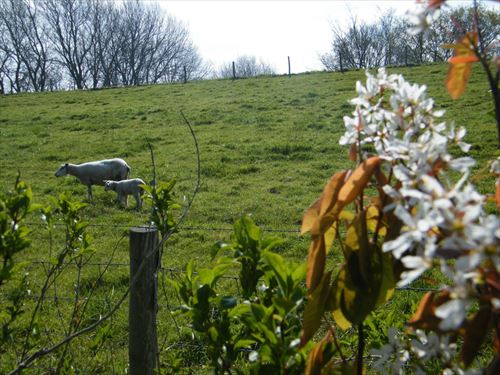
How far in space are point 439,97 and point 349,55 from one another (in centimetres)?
2228

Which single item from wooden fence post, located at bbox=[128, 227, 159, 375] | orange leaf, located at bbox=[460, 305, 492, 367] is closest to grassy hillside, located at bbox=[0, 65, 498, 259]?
wooden fence post, located at bbox=[128, 227, 159, 375]

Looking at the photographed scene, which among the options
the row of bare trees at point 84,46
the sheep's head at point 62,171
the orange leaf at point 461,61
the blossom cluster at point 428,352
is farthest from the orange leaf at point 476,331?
the row of bare trees at point 84,46

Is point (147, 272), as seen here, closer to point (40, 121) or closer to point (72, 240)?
point (72, 240)

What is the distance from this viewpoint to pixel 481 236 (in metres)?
0.57

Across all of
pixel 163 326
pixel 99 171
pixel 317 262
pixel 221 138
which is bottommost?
pixel 163 326

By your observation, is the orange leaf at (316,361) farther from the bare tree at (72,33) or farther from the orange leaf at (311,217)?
the bare tree at (72,33)

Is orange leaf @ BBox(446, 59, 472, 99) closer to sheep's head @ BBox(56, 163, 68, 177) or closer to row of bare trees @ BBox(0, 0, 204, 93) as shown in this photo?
sheep's head @ BBox(56, 163, 68, 177)

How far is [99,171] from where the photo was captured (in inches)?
429

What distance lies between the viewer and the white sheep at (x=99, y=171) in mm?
10852

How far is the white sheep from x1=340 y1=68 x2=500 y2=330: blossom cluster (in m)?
10.3

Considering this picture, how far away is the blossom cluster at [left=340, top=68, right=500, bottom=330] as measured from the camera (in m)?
0.60

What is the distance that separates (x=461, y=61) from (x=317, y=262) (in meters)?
0.48

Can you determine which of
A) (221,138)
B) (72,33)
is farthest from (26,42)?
(221,138)

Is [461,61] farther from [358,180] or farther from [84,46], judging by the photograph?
[84,46]
